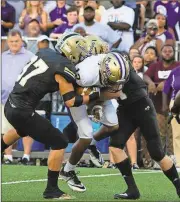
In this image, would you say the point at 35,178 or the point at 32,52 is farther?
the point at 32,52

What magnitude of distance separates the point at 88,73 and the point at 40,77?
19.5 inches

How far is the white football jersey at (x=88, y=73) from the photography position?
819cm

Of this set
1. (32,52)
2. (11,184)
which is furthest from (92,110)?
(32,52)

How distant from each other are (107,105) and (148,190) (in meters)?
1.42

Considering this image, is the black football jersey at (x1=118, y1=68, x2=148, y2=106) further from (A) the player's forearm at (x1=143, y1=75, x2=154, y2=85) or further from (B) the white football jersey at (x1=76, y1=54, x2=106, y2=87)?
(A) the player's forearm at (x1=143, y1=75, x2=154, y2=85)

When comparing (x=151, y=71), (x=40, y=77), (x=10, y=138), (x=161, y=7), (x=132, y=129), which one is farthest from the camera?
(x=161, y=7)

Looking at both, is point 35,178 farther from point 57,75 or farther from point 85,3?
point 85,3

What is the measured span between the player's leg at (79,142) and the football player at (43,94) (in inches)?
12.4

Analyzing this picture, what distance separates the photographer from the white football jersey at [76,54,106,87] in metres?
8.19

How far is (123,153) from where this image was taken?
8.67 m

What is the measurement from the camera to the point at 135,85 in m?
8.73

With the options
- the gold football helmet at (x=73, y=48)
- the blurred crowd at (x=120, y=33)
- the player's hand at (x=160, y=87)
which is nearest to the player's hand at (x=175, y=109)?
the gold football helmet at (x=73, y=48)

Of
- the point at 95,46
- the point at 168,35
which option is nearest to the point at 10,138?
the point at 95,46

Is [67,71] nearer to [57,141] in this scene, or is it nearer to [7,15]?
[57,141]
